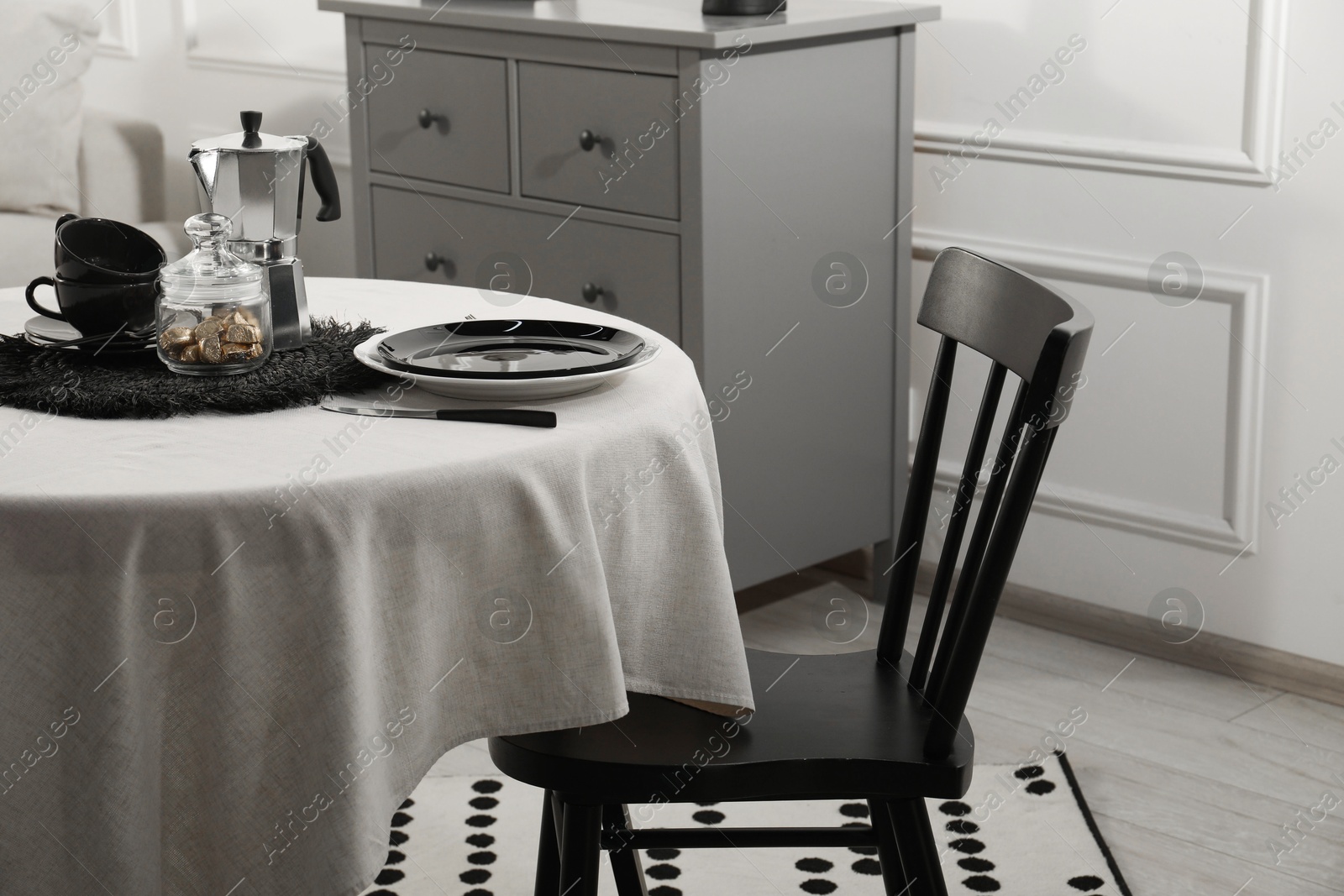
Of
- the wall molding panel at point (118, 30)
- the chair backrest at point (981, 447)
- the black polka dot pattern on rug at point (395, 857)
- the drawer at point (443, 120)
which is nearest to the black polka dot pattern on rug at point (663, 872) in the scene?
the black polka dot pattern on rug at point (395, 857)

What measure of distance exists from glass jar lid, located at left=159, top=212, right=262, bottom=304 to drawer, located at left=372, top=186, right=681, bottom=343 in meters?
1.19

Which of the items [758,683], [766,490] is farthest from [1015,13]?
[758,683]

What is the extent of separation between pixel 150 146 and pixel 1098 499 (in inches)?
102

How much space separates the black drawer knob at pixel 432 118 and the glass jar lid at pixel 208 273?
1467 millimetres

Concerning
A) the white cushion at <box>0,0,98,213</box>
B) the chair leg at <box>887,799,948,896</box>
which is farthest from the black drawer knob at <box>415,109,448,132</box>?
the chair leg at <box>887,799,948,896</box>

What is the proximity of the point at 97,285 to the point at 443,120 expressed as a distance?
145 cm

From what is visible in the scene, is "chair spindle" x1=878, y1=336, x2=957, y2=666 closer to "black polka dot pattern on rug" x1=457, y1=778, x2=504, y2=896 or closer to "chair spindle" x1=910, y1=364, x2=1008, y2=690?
"chair spindle" x1=910, y1=364, x2=1008, y2=690

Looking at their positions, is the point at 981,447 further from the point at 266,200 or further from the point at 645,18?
the point at 645,18

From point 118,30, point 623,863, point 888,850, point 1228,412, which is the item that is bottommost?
point 623,863

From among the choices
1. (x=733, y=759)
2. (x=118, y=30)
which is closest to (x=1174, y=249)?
(x=733, y=759)

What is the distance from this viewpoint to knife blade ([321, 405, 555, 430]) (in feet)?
4.03

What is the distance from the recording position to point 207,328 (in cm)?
134

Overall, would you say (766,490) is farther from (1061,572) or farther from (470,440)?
(470,440)

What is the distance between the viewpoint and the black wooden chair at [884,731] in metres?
1.24
